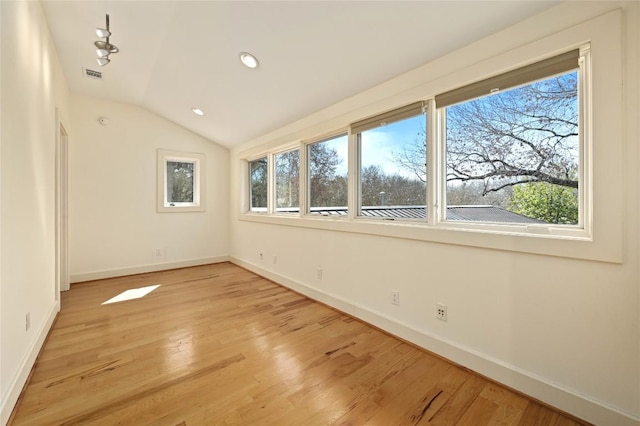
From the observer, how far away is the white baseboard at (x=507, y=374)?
4.55ft

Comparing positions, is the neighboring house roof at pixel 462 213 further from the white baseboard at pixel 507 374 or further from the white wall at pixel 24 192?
the white wall at pixel 24 192

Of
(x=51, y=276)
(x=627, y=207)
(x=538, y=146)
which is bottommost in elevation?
(x=51, y=276)

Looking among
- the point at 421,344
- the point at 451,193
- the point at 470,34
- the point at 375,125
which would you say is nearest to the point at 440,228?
the point at 451,193

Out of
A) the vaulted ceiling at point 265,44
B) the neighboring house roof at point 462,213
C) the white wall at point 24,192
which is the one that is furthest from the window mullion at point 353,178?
the white wall at point 24,192

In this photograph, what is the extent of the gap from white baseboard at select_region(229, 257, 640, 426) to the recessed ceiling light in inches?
97.3

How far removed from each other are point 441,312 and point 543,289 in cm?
67

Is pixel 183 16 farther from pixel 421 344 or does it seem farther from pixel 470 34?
pixel 421 344

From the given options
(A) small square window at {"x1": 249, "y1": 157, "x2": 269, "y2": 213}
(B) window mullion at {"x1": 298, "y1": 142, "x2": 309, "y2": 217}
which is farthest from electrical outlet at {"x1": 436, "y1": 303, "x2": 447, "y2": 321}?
(A) small square window at {"x1": 249, "y1": 157, "x2": 269, "y2": 213}

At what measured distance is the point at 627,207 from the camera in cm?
132

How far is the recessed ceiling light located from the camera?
2.54m

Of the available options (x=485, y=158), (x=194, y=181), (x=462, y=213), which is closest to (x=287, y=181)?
(x=194, y=181)

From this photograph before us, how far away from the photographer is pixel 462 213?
204cm

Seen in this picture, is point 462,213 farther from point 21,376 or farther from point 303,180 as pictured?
point 21,376

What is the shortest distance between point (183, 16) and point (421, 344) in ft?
10.9
